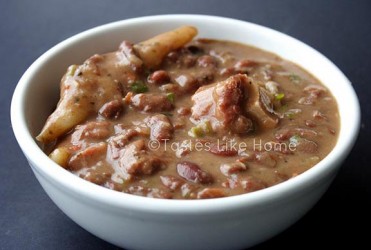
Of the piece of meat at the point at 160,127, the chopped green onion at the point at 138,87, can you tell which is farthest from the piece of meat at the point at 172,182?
the chopped green onion at the point at 138,87

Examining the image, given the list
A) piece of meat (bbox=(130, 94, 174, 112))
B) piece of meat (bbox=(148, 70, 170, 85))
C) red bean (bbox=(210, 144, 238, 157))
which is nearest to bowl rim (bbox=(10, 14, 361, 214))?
red bean (bbox=(210, 144, 238, 157))

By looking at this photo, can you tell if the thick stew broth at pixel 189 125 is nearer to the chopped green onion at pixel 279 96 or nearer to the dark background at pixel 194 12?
the chopped green onion at pixel 279 96

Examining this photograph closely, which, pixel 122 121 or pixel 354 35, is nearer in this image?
pixel 122 121

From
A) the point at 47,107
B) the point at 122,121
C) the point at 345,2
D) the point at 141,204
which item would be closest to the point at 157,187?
the point at 141,204

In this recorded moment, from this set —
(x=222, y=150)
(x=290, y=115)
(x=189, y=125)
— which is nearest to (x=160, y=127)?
(x=189, y=125)

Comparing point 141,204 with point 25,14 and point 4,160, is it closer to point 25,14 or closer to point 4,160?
point 4,160

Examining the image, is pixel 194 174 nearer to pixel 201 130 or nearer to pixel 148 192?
pixel 148 192
